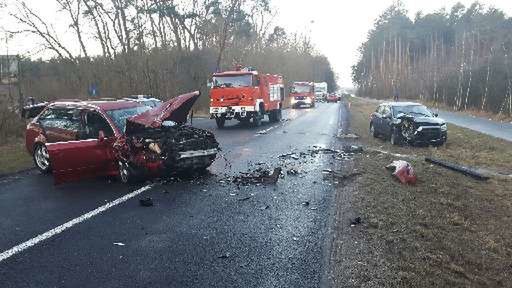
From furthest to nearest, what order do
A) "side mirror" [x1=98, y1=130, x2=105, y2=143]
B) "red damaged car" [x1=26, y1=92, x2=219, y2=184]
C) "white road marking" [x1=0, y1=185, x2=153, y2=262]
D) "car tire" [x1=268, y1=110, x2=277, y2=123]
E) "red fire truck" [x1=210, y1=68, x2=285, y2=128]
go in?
"car tire" [x1=268, y1=110, x2=277, y2=123] → "red fire truck" [x1=210, y1=68, x2=285, y2=128] → "side mirror" [x1=98, y1=130, x2=105, y2=143] → "red damaged car" [x1=26, y1=92, x2=219, y2=184] → "white road marking" [x1=0, y1=185, x2=153, y2=262]

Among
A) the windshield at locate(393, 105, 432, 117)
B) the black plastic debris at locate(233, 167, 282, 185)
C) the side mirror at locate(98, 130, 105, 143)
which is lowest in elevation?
the black plastic debris at locate(233, 167, 282, 185)

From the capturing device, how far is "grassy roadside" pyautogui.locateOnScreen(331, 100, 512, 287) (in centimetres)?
494

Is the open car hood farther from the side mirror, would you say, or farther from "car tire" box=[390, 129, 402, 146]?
"car tire" box=[390, 129, 402, 146]

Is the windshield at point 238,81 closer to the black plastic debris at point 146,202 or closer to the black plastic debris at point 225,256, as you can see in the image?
the black plastic debris at point 146,202

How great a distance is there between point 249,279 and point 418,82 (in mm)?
72838

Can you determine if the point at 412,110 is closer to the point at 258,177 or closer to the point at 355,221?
the point at 258,177

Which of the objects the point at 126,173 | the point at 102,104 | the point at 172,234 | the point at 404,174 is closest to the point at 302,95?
the point at 404,174

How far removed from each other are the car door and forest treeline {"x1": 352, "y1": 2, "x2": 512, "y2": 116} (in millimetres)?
29125

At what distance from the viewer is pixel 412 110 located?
1784 centimetres

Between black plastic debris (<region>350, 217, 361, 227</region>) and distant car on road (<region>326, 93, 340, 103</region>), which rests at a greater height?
black plastic debris (<region>350, 217, 361, 227</region>)

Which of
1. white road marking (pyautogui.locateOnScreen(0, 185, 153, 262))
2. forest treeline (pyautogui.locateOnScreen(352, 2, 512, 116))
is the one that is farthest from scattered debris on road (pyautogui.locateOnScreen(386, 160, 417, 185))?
forest treeline (pyautogui.locateOnScreen(352, 2, 512, 116))

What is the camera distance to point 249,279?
4.73m

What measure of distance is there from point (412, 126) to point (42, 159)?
12.4 m

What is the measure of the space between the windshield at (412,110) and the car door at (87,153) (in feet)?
39.0
